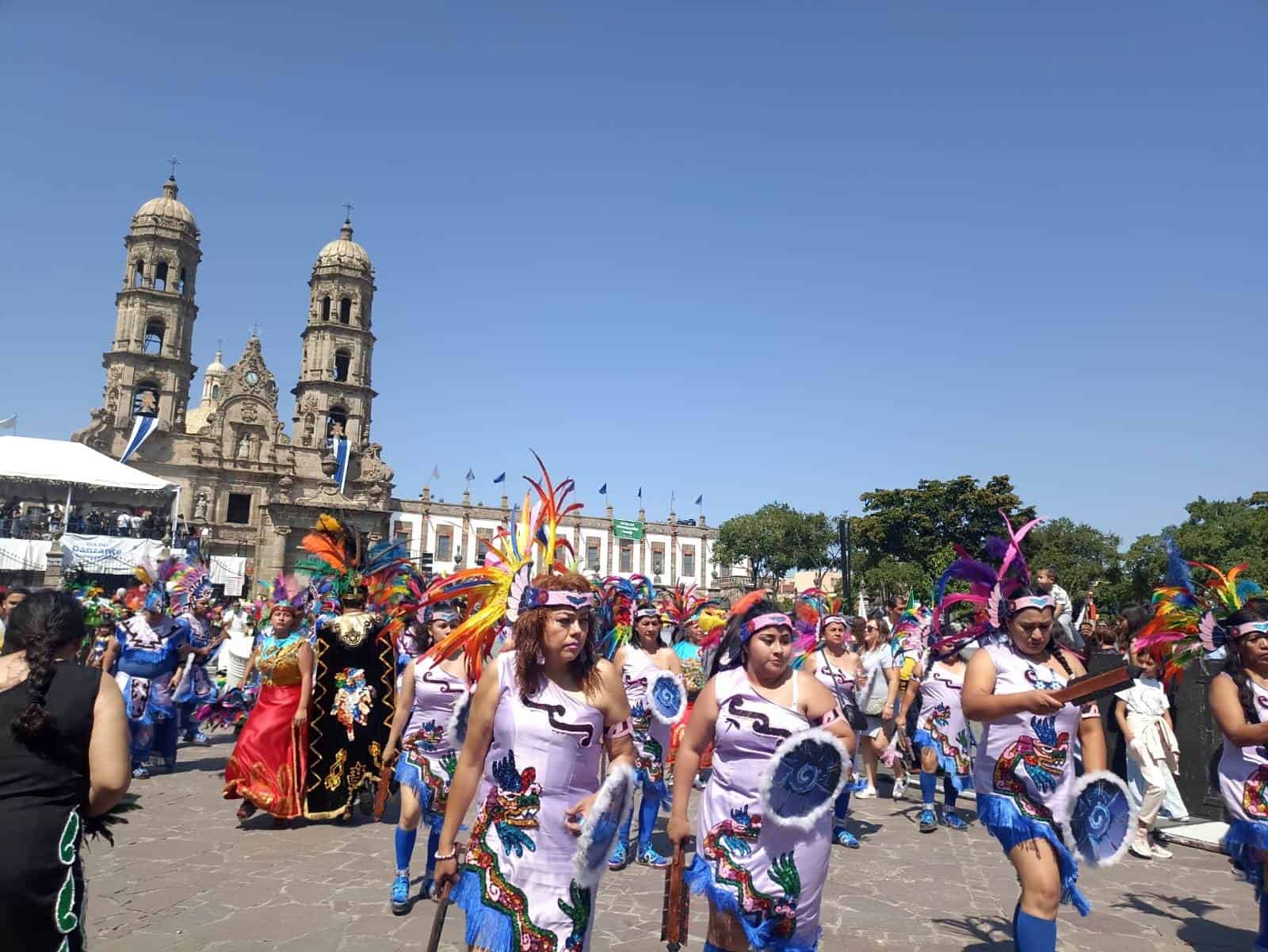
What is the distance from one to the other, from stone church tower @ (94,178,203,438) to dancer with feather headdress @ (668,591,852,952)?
188 ft

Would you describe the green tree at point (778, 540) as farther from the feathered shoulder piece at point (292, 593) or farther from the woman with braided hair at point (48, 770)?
the woman with braided hair at point (48, 770)

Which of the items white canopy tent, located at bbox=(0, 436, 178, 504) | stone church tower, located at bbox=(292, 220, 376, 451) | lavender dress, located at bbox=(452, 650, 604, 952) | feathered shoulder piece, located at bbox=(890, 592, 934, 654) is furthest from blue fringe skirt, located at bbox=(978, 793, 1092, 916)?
stone church tower, located at bbox=(292, 220, 376, 451)

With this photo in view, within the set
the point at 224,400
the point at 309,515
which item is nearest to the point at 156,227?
the point at 224,400

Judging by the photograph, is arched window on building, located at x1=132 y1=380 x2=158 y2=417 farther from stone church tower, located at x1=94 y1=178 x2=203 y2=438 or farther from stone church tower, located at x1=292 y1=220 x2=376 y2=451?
stone church tower, located at x1=292 y1=220 x2=376 y2=451

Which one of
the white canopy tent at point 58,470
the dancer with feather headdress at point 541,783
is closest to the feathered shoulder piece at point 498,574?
the dancer with feather headdress at point 541,783

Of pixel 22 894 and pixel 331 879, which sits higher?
pixel 22 894

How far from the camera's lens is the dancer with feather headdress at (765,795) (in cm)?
397

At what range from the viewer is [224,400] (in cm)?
5816

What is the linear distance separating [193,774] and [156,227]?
54.0m

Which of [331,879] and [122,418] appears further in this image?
[122,418]

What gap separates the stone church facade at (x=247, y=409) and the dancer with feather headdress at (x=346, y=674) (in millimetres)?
43396

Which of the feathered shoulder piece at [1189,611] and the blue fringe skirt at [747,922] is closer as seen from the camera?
the blue fringe skirt at [747,922]

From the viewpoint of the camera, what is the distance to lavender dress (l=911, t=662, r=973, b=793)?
8.52 metres

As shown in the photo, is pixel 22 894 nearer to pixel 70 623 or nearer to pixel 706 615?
pixel 70 623
